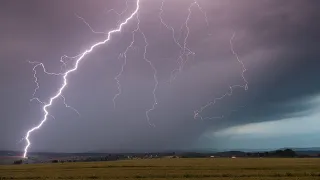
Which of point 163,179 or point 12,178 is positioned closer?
point 163,179

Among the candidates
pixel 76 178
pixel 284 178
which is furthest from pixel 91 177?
pixel 284 178

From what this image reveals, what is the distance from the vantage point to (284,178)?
26.9 m

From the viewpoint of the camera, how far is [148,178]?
28453 millimetres

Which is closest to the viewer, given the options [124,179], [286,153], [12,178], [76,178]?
[124,179]

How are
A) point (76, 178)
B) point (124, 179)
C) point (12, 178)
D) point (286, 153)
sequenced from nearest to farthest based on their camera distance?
1. point (124, 179)
2. point (76, 178)
3. point (12, 178)
4. point (286, 153)

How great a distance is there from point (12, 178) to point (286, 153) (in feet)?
314

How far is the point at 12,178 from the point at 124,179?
10843mm

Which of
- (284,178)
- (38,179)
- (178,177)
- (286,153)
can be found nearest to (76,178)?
(38,179)

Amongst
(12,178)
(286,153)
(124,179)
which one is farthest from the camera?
(286,153)

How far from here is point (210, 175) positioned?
29969 mm

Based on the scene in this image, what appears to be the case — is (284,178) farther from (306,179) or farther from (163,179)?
(163,179)

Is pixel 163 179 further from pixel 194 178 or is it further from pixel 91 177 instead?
pixel 91 177

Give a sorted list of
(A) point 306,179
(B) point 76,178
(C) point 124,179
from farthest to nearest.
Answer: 1. (B) point 76,178
2. (C) point 124,179
3. (A) point 306,179

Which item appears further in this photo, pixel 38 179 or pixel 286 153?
pixel 286 153
